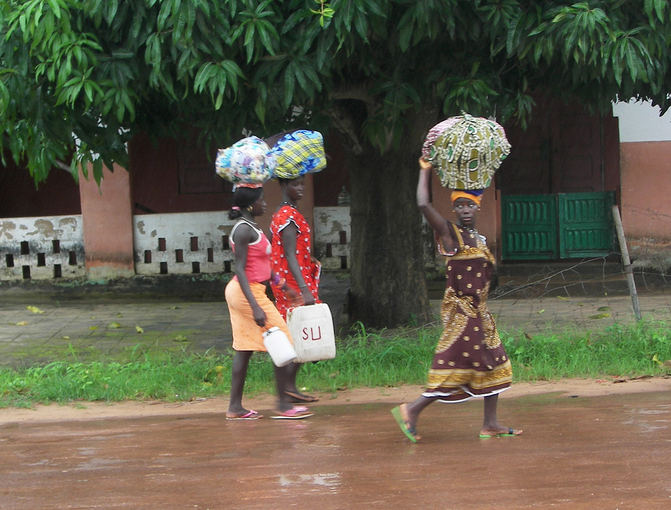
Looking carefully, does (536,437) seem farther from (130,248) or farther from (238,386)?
(130,248)

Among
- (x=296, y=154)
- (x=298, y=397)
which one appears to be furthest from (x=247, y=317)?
(x=296, y=154)

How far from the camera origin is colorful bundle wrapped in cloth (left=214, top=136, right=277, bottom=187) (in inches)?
194

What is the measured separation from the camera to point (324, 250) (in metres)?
11.0

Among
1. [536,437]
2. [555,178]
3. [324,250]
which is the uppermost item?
[555,178]

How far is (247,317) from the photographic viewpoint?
5.05m

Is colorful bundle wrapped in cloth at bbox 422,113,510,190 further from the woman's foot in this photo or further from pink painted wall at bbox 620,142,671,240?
pink painted wall at bbox 620,142,671,240

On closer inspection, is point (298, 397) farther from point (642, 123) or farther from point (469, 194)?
point (642, 123)

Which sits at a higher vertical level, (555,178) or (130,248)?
(555,178)

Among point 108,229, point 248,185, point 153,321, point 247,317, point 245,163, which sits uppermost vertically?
point 245,163

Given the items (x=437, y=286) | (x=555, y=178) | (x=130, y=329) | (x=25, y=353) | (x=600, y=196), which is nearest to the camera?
(x=25, y=353)

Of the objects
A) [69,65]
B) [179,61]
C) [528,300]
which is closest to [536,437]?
[179,61]

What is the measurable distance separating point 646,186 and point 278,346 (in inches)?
300

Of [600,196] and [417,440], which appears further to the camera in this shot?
[600,196]

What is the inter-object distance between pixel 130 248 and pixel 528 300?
206 inches
